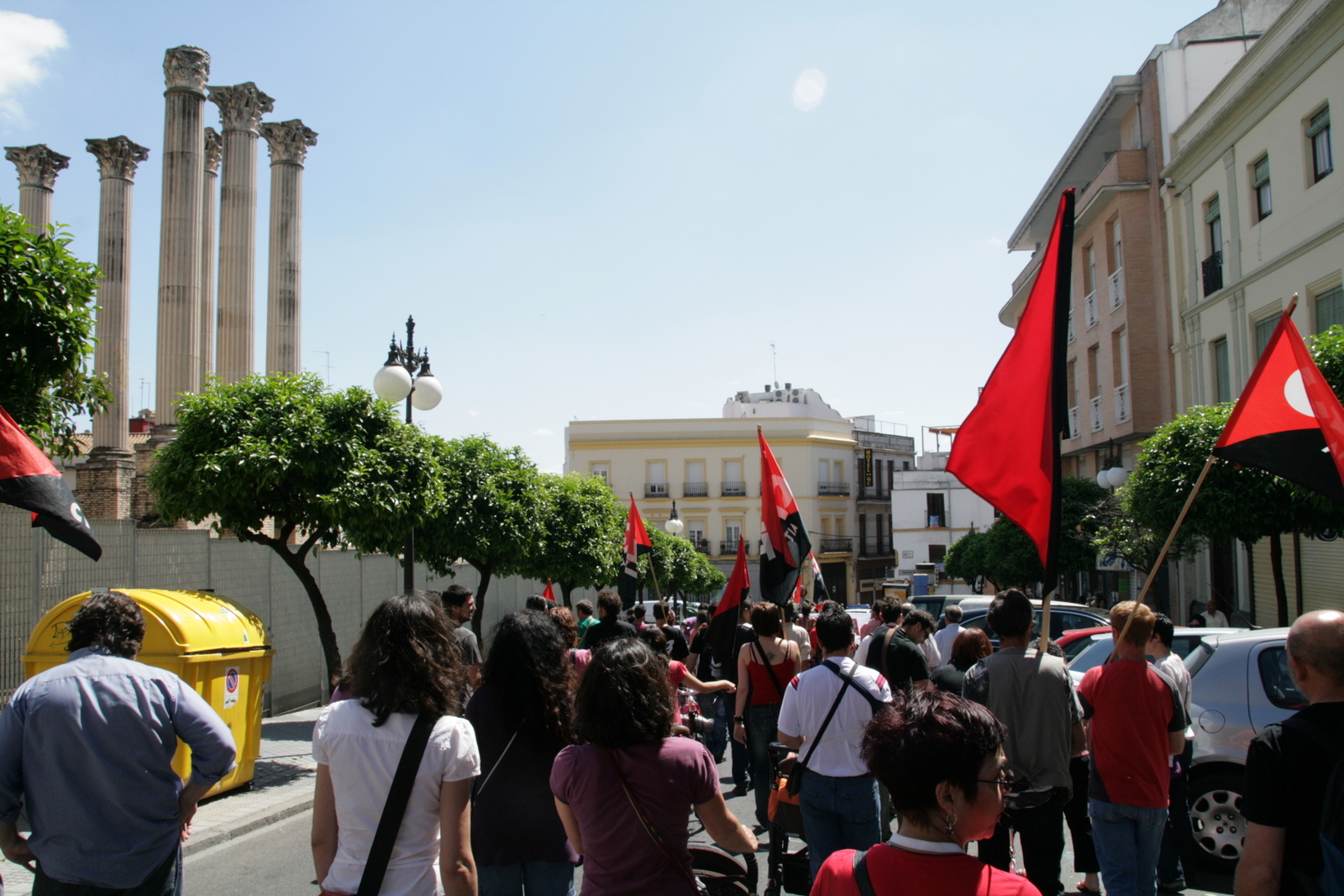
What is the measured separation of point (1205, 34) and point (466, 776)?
27.0 meters

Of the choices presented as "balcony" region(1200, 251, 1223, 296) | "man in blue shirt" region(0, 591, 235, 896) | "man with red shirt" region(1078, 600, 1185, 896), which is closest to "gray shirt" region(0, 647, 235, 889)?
"man in blue shirt" region(0, 591, 235, 896)

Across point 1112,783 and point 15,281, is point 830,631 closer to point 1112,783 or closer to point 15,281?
point 1112,783

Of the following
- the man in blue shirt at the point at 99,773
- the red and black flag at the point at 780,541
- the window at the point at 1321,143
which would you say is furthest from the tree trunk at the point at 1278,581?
the man in blue shirt at the point at 99,773

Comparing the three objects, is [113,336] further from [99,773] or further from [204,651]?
[99,773]

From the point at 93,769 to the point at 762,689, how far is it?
15.1 feet

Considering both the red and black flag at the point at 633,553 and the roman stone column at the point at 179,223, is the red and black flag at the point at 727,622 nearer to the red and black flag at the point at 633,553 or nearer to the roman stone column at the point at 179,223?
the red and black flag at the point at 633,553

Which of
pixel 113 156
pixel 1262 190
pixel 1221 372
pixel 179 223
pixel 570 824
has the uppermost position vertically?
pixel 113 156

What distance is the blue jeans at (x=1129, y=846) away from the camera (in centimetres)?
470

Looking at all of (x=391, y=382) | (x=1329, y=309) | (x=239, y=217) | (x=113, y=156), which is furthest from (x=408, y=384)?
(x=113, y=156)

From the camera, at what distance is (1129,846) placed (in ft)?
15.6

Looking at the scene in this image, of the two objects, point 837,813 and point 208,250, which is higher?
point 208,250

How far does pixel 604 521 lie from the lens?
83.0 feet

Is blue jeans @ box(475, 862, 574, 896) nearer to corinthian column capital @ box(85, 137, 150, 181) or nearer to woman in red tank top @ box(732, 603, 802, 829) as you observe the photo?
woman in red tank top @ box(732, 603, 802, 829)

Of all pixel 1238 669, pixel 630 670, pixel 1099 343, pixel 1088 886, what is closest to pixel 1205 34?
pixel 1099 343
